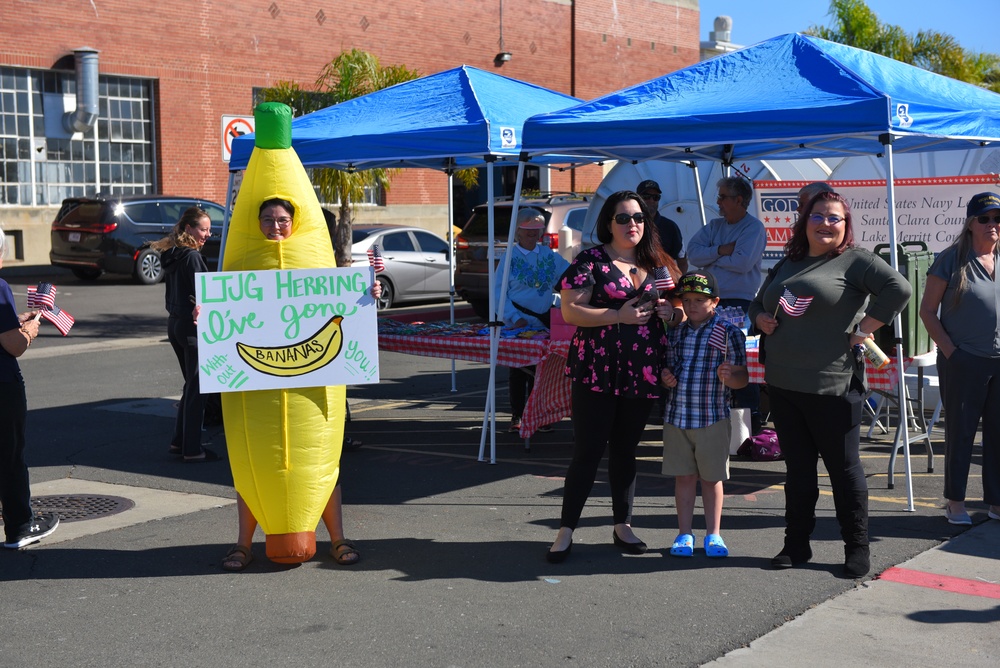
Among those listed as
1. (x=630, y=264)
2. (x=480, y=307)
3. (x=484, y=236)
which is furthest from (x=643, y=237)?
(x=484, y=236)

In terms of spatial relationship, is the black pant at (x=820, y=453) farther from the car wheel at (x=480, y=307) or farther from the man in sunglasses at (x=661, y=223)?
the car wheel at (x=480, y=307)

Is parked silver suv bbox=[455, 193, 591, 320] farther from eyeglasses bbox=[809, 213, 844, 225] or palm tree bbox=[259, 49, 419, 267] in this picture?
eyeglasses bbox=[809, 213, 844, 225]

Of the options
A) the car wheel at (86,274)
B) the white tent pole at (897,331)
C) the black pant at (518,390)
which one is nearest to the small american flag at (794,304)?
the white tent pole at (897,331)

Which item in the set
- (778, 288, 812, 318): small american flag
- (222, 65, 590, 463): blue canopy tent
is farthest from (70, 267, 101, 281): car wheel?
(778, 288, 812, 318): small american flag

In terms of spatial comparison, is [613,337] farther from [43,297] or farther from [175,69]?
[175,69]

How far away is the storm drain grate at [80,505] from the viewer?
6.89 metres

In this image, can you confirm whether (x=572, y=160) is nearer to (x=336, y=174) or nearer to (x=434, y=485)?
(x=434, y=485)

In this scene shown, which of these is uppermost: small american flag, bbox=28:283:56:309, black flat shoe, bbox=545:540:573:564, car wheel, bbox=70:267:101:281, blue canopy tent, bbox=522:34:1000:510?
blue canopy tent, bbox=522:34:1000:510

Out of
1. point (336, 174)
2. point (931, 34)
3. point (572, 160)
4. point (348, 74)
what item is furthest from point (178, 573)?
point (931, 34)

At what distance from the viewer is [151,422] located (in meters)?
9.92

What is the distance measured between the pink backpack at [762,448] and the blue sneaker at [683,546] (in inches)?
96.2

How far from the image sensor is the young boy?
5691 millimetres

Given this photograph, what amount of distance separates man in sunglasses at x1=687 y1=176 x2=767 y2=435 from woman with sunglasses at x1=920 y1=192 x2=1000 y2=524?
5.98ft

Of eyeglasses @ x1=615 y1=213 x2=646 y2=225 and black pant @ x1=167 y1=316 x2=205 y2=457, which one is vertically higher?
eyeglasses @ x1=615 y1=213 x2=646 y2=225
